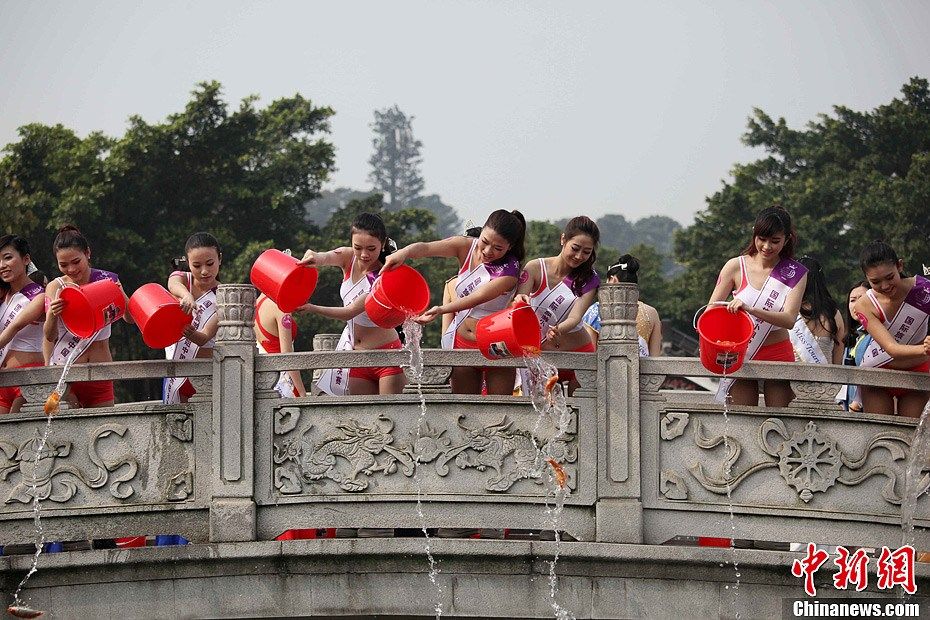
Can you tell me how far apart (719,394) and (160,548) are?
11.8ft

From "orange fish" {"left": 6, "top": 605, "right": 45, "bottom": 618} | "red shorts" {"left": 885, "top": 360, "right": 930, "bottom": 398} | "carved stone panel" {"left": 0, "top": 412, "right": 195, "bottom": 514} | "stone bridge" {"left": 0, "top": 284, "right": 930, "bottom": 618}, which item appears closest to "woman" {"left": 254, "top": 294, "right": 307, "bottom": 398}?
"stone bridge" {"left": 0, "top": 284, "right": 930, "bottom": 618}

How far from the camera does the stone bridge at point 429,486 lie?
7.80 metres

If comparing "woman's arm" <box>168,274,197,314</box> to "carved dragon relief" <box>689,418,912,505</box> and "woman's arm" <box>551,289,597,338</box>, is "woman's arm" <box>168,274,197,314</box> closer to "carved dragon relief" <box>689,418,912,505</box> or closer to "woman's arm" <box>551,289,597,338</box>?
"woman's arm" <box>551,289,597,338</box>

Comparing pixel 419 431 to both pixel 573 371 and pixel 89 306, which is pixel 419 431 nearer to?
pixel 573 371

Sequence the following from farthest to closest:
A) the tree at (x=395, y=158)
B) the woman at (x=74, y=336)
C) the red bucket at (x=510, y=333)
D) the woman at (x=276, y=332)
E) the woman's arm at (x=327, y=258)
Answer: the tree at (x=395, y=158)
the woman at (x=276, y=332)
the woman at (x=74, y=336)
the woman's arm at (x=327, y=258)
the red bucket at (x=510, y=333)

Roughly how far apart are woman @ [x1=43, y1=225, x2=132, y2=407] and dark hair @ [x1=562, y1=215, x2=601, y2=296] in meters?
2.80

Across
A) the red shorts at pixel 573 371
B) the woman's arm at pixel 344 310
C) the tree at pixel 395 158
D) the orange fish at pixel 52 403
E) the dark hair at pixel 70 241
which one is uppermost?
the tree at pixel 395 158

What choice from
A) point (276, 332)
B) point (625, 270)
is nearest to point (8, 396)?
point (276, 332)

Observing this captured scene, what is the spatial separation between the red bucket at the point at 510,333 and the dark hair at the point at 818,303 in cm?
254

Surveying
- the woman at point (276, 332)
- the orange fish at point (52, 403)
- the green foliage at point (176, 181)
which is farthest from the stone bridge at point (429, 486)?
the green foliage at point (176, 181)

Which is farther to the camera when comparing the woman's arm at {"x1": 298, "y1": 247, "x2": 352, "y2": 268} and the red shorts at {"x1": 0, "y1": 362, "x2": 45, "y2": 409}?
the red shorts at {"x1": 0, "y1": 362, "x2": 45, "y2": 409}

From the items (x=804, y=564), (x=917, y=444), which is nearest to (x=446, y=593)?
(x=804, y=564)

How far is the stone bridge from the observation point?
25.6ft

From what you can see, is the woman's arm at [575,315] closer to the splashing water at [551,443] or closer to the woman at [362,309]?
the splashing water at [551,443]
